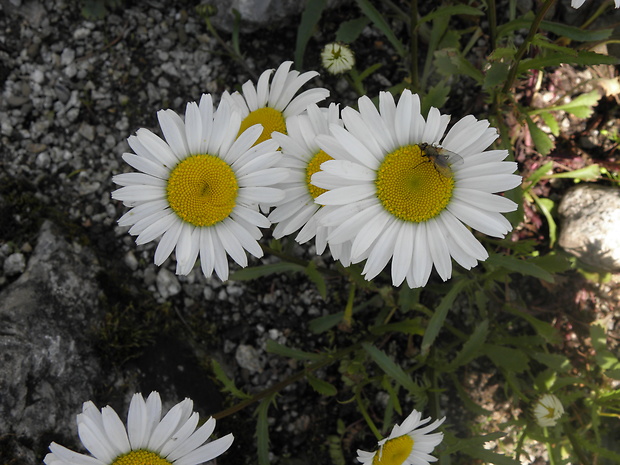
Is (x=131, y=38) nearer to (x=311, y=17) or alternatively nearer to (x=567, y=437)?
(x=311, y=17)

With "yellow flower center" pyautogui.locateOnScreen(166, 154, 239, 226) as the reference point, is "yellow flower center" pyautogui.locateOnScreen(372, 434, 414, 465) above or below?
below

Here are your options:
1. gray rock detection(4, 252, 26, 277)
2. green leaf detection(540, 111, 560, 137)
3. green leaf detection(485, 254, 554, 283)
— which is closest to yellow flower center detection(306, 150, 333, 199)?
green leaf detection(485, 254, 554, 283)

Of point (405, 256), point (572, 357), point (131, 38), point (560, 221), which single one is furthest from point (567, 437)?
point (131, 38)

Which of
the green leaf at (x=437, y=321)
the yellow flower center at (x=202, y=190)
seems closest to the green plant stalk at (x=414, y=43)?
the green leaf at (x=437, y=321)

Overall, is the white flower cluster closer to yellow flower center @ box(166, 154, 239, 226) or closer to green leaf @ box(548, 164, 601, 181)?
yellow flower center @ box(166, 154, 239, 226)

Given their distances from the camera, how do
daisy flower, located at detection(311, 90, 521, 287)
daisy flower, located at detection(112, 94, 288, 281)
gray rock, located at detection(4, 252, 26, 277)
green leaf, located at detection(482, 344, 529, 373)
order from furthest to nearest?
gray rock, located at detection(4, 252, 26, 277)
green leaf, located at detection(482, 344, 529, 373)
daisy flower, located at detection(112, 94, 288, 281)
daisy flower, located at detection(311, 90, 521, 287)

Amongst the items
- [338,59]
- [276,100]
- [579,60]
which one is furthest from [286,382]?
[579,60]

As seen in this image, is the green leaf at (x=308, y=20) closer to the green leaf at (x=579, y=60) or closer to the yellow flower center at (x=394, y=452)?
the green leaf at (x=579, y=60)
